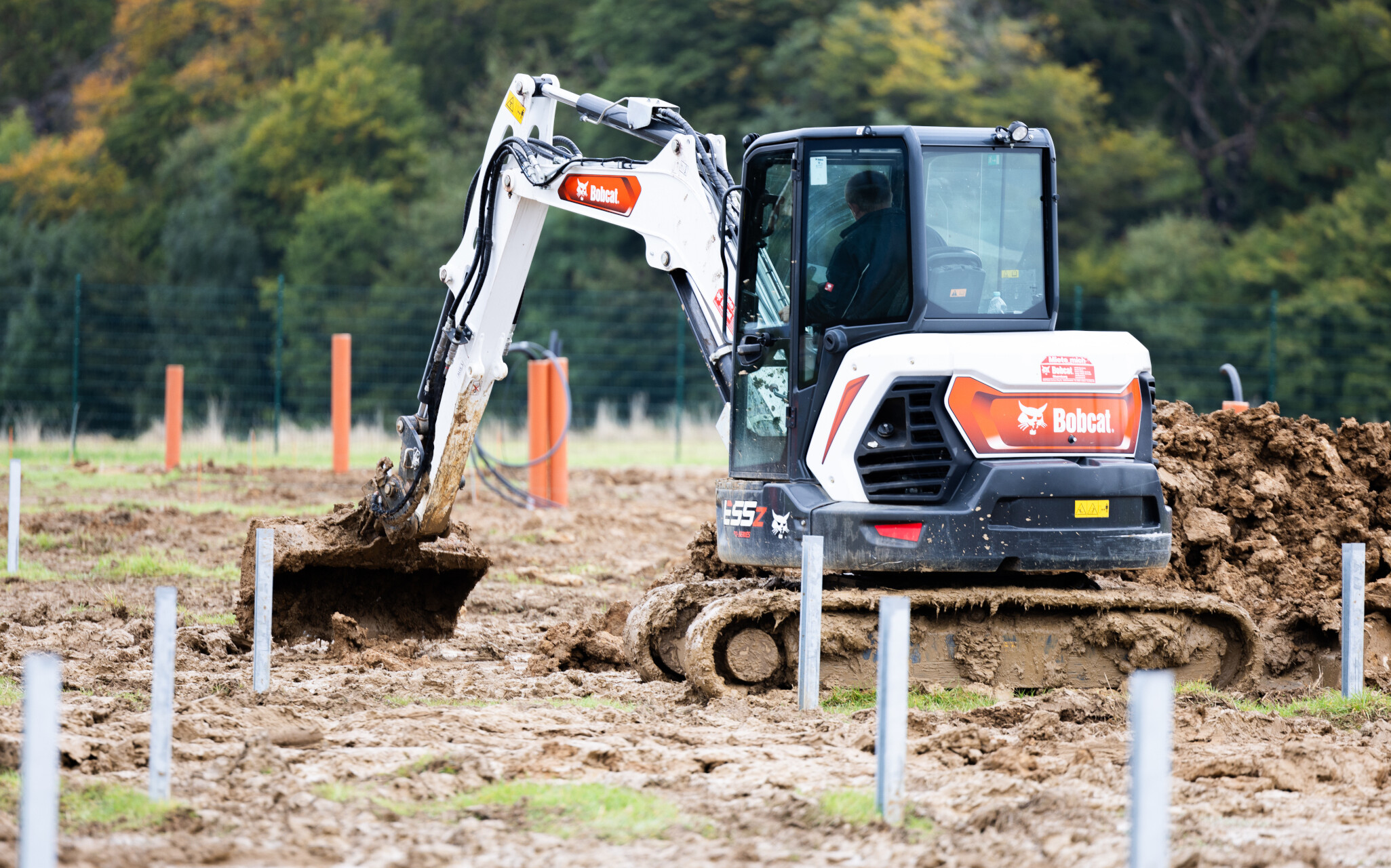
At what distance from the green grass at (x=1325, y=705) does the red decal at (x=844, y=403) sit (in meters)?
2.10

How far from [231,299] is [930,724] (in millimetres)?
33647

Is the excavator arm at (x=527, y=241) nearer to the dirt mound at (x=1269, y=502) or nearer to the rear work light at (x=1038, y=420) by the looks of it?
the rear work light at (x=1038, y=420)

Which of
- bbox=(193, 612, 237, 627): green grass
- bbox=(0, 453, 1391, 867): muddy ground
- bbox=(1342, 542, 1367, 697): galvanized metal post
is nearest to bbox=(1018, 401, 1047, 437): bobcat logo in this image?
bbox=(0, 453, 1391, 867): muddy ground

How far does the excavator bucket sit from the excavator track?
1.79 meters

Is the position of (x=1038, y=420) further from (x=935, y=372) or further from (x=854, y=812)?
(x=854, y=812)

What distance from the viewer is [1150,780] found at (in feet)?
12.1

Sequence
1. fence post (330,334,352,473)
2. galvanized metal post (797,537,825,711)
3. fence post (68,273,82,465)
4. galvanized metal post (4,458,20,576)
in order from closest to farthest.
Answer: galvanized metal post (797,537,825,711), galvanized metal post (4,458,20,576), fence post (330,334,352,473), fence post (68,273,82,465)

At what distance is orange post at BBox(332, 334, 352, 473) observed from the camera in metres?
17.7

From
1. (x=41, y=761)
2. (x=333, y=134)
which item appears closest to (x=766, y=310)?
(x=41, y=761)

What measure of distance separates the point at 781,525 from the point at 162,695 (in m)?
3.12

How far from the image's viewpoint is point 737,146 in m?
34.5

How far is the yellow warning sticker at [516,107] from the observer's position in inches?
343

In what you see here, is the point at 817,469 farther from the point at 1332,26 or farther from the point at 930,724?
the point at 1332,26

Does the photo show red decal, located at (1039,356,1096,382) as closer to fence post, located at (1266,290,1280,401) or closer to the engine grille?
the engine grille
